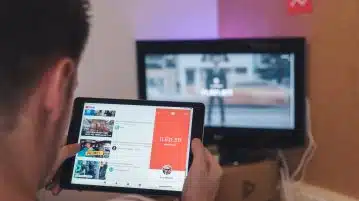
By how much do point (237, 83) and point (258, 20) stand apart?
0.23 metres

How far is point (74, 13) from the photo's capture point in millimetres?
799

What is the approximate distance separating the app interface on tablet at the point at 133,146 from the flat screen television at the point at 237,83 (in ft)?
1.50

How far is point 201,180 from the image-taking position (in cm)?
129

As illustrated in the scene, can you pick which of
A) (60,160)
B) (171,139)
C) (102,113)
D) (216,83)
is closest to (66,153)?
(60,160)

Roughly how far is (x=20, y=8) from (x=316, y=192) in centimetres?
122

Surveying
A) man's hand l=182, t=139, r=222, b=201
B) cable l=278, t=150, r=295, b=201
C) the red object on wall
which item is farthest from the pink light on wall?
man's hand l=182, t=139, r=222, b=201

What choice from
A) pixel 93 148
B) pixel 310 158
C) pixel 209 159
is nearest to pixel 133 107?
pixel 93 148

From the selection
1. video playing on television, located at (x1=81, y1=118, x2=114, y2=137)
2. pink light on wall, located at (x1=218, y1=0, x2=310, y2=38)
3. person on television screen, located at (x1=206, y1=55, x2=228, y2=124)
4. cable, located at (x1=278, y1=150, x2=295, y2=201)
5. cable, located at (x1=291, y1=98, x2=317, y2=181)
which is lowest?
cable, located at (x1=278, y1=150, x2=295, y2=201)

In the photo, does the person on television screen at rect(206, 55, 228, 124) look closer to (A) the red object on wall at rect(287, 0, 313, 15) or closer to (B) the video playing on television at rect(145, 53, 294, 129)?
(B) the video playing on television at rect(145, 53, 294, 129)

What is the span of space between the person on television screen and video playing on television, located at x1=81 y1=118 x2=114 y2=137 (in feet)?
1.64

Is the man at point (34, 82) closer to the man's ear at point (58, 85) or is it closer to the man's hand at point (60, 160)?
the man's ear at point (58, 85)

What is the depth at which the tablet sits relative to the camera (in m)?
1.41

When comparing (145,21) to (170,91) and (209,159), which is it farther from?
(209,159)

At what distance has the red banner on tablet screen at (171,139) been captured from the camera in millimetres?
1406
